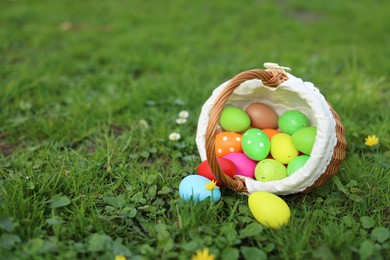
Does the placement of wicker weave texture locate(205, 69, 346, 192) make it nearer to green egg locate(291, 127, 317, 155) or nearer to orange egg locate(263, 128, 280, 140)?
green egg locate(291, 127, 317, 155)

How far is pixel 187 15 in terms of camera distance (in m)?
4.55

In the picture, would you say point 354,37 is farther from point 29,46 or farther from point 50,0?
point 50,0

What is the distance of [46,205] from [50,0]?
13.1 ft

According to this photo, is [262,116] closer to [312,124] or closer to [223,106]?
[312,124]

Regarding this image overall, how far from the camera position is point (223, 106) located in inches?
63.2

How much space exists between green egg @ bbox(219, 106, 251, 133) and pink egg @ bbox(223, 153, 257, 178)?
0.52 ft

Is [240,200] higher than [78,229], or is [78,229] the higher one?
[78,229]

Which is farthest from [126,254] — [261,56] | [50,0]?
[50,0]

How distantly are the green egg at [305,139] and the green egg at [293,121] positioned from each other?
8 cm

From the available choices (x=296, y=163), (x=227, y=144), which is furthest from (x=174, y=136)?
(x=296, y=163)

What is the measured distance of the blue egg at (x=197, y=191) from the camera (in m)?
1.66

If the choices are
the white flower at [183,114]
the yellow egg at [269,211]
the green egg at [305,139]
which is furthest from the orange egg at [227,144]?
the white flower at [183,114]

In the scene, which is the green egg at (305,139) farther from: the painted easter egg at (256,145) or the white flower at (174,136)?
the white flower at (174,136)

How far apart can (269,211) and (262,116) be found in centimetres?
65
